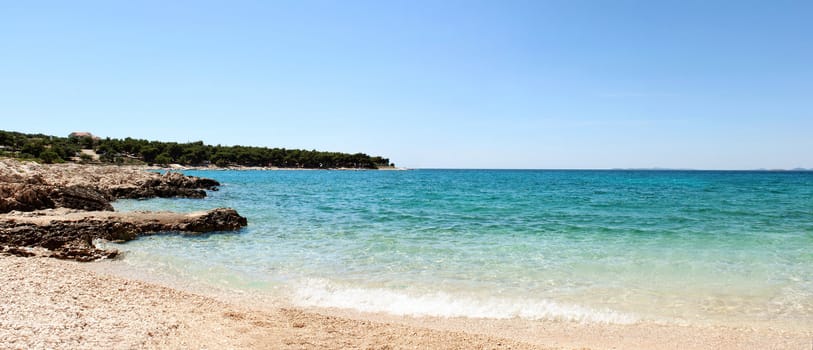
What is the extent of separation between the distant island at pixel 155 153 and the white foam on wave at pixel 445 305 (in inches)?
3036

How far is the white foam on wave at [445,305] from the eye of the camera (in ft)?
24.0

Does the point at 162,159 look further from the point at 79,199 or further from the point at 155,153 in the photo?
the point at 79,199

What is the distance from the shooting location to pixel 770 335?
652 centimetres

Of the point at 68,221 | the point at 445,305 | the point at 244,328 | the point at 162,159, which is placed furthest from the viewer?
the point at 162,159

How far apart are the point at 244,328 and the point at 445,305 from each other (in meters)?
3.43

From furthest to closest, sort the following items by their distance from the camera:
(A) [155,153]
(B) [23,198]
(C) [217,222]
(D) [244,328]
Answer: (A) [155,153], (C) [217,222], (B) [23,198], (D) [244,328]

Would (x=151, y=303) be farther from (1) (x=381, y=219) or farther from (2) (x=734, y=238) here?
(2) (x=734, y=238)

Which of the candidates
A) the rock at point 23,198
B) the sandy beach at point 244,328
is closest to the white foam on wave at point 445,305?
the sandy beach at point 244,328

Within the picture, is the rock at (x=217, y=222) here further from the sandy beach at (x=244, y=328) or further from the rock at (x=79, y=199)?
the sandy beach at (x=244, y=328)

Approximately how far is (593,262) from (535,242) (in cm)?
299

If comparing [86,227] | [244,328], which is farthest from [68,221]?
[244,328]

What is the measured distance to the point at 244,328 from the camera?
5926 millimetres

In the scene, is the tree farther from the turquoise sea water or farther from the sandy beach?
the sandy beach

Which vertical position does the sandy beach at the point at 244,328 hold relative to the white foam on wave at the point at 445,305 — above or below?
above
